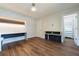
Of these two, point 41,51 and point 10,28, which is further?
point 10,28

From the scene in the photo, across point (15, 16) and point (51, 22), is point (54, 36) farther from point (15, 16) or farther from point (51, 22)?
point (15, 16)

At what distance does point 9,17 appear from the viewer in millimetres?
5270

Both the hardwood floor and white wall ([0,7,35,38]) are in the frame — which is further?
white wall ([0,7,35,38])

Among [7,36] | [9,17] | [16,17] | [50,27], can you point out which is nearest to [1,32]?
[7,36]

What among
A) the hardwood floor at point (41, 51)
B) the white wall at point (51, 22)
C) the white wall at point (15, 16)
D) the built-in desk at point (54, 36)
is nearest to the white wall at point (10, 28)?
the white wall at point (15, 16)

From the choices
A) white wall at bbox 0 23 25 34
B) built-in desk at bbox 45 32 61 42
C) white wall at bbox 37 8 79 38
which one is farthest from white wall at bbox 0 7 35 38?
built-in desk at bbox 45 32 61 42

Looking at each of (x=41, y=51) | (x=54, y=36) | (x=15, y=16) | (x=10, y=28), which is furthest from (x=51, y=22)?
(x=41, y=51)

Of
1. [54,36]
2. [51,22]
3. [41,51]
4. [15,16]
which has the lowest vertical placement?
[41,51]

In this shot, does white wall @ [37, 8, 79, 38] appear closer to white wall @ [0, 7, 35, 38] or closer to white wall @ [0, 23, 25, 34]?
white wall @ [0, 7, 35, 38]

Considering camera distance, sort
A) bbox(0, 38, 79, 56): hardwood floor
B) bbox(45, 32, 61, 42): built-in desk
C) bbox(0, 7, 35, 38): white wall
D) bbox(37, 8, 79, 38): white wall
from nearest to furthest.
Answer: bbox(0, 38, 79, 56): hardwood floor, bbox(0, 7, 35, 38): white wall, bbox(37, 8, 79, 38): white wall, bbox(45, 32, 61, 42): built-in desk

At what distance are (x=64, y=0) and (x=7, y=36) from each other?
4262 mm

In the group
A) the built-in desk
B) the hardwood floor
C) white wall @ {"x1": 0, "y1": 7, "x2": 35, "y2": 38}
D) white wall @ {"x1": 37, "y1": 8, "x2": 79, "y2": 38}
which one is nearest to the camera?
the hardwood floor

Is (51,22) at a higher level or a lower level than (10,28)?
higher

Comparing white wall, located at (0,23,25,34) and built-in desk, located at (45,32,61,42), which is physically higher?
white wall, located at (0,23,25,34)
